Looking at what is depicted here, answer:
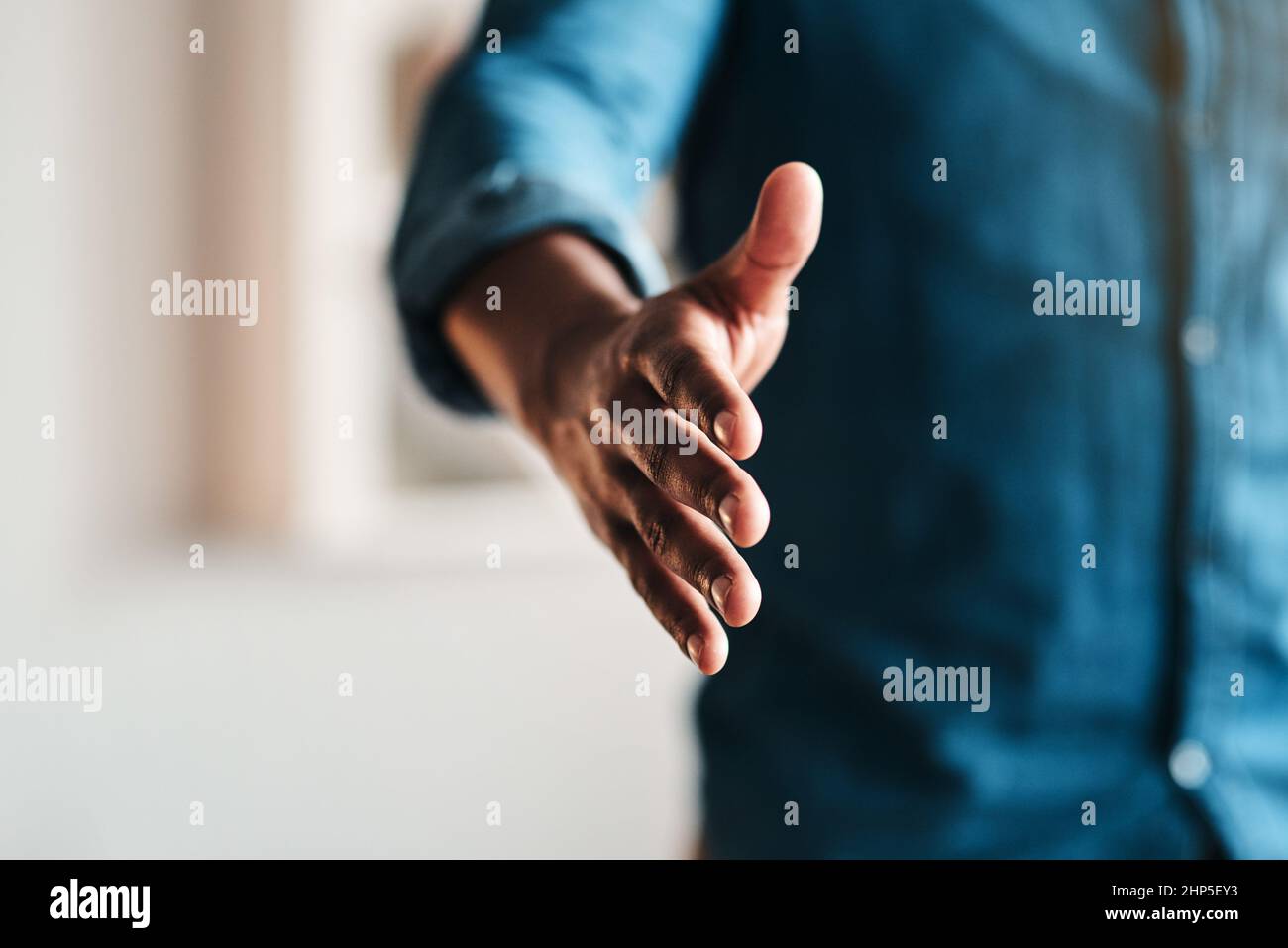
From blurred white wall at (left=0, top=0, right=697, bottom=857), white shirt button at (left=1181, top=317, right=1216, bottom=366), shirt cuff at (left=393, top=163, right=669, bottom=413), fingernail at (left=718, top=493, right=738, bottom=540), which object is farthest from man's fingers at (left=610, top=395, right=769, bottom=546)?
blurred white wall at (left=0, top=0, right=697, bottom=857)

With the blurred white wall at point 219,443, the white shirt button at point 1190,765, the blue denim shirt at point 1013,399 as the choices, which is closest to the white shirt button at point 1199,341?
the blue denim shirt at point 1013,399

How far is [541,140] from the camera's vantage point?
38cm

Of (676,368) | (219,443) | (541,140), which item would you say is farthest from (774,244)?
(219,443)

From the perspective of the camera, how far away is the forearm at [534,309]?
32cm

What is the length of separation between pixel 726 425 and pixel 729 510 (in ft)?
0.07

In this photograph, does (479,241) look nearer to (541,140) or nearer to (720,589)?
(541,140)

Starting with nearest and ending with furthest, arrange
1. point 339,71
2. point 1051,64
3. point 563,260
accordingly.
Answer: point 563,260 → point 1051,64 → point 339,71

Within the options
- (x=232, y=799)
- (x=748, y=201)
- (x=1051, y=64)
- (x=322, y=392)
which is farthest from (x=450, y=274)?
(x=232, y=799)

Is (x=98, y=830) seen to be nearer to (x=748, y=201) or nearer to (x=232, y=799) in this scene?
(x=232, y=799)

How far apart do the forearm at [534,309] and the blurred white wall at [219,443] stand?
742mm

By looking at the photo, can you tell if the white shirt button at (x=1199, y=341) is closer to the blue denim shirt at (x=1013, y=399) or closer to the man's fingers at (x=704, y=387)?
the blue denim shirt at (x=1013, y=399)

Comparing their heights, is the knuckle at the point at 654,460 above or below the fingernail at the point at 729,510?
above
